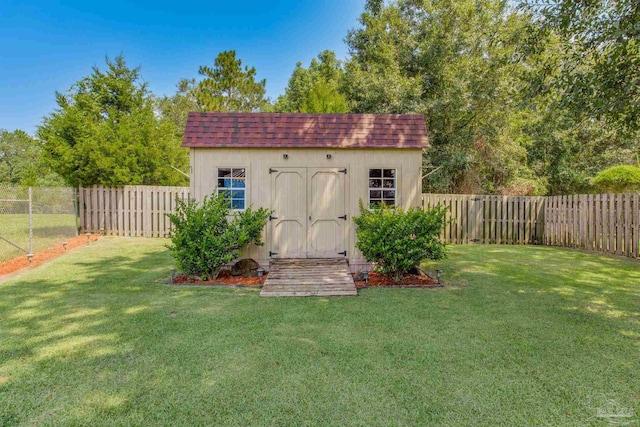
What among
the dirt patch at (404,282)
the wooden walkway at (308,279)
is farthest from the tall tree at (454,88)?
the wooden walkway at (308,279)

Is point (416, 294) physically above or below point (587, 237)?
below

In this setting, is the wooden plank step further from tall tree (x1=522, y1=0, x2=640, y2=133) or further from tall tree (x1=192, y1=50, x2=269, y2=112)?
tall tree (x1=192, y1=50, x2=269, y2=112)

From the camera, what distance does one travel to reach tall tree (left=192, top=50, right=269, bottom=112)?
64.7 ft

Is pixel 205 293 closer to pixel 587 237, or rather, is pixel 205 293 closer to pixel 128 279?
pixel 128 279

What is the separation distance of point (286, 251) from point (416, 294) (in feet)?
9.09

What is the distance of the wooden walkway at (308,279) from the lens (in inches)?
207

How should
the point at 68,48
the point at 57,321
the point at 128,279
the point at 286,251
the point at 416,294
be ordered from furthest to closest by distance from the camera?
the point at 68,48
the point at 286,251
the point at 128,279
the point at 416,294
the point at 57,321

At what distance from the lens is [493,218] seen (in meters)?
10.9

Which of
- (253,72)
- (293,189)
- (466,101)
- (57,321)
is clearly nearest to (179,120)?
(253,72)

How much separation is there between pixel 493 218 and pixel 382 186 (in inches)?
237

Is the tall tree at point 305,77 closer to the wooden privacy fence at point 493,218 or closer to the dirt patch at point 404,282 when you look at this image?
the wooden privacy fence at point 493,218

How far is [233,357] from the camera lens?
9.96 ft

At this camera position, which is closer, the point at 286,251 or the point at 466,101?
the point at 286,251

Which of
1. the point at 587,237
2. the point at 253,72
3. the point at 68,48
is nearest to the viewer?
the point at 587,237
